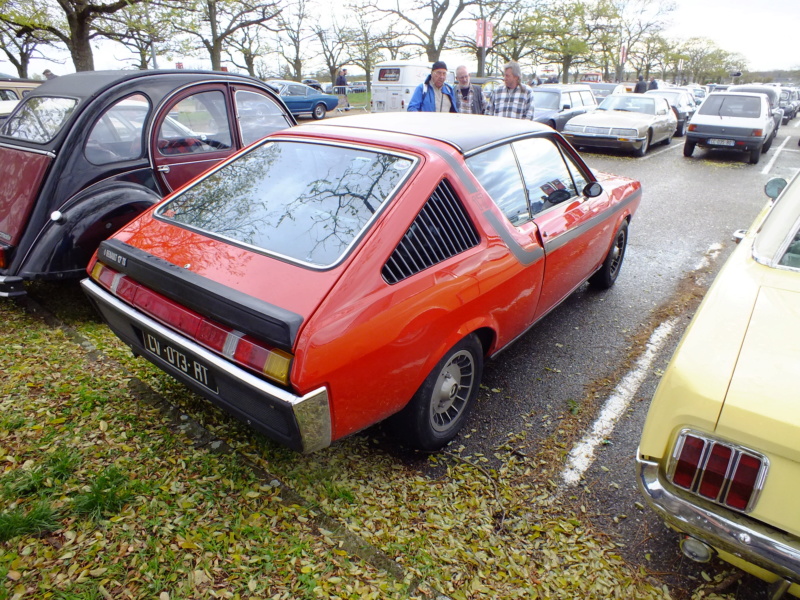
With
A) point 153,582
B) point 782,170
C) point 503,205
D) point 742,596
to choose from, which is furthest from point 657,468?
point 782,170

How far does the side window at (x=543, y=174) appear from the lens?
3.32 metres

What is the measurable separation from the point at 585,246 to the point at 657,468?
7.29ft

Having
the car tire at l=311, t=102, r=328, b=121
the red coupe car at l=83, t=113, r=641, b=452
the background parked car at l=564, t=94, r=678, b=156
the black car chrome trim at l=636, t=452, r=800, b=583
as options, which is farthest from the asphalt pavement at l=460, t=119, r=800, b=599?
the car tire at l=311, t=102, r=328, b=121

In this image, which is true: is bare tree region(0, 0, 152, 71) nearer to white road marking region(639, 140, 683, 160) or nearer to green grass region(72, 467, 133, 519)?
white road marking region(639, 140, 683, 160)

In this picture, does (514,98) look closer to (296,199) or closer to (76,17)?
(296,199)

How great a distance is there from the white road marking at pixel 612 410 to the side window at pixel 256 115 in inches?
157

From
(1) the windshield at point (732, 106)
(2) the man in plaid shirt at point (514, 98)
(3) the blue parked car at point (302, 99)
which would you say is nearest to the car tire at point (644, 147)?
(1) the windshield at point (732, 106)

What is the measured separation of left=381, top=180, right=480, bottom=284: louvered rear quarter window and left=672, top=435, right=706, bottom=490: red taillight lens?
1251 mm

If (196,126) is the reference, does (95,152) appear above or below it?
below

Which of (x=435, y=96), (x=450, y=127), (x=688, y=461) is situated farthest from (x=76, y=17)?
(x=688, y=461)

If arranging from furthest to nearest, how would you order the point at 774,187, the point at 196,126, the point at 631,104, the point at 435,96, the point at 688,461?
1. the point at 631,104
2. the point at 435,96
3. the point at 196,126
4. the point at 774,187
5. the point at 688,461

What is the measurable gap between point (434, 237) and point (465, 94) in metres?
5.83

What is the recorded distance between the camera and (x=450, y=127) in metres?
3.10

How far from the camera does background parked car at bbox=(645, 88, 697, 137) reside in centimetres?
1692
